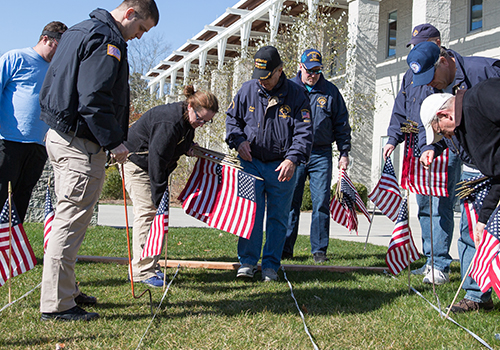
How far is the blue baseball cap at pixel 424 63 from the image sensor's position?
12.6 feet

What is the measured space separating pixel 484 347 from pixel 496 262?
0.54 m

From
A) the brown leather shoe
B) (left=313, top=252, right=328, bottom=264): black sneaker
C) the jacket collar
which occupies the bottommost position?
(left=313, top=252, right=328, bottom=264): black sneaker

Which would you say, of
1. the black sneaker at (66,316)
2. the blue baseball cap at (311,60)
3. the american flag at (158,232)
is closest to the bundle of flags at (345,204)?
the blue baseball cap at (311,60)

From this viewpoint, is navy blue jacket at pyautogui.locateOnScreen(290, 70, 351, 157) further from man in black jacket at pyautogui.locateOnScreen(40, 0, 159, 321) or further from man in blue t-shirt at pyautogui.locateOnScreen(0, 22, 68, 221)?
man in black jacket at pyautogui.locateOnScreen(40, 0, 159, 321)

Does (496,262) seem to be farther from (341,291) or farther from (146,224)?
(146,224)

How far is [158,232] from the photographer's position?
13.8 feet

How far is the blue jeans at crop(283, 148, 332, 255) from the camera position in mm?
6203

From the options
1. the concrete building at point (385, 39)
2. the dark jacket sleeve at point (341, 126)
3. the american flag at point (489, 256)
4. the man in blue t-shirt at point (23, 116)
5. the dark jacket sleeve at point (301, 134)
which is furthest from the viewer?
the concrete building at point (385, 39)

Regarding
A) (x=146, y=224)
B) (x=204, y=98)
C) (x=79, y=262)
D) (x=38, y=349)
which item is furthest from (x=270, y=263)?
(x=38, y=349)

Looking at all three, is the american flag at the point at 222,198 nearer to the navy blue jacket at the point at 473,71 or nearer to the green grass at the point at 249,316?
the green grass at the point at 249,316

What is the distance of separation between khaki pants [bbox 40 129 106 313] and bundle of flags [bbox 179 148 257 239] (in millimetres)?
1602

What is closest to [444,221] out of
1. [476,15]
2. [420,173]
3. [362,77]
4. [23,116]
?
[420,173]

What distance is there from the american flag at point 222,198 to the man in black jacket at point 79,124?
5.26ft

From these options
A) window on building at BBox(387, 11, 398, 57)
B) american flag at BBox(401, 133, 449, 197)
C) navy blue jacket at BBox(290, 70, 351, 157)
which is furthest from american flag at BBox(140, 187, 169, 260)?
window on building at BBox(387, 11, 398, 57)
